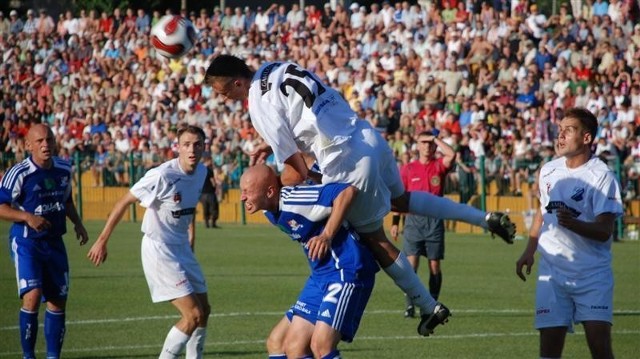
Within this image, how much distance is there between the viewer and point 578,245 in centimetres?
862

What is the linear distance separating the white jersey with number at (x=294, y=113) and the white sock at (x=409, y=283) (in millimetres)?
876

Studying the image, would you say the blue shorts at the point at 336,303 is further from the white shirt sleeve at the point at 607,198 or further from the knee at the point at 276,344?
the white shirt sleeve at the point at 607,198

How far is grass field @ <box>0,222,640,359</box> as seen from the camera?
492 inches

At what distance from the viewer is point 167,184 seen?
36.4 feet

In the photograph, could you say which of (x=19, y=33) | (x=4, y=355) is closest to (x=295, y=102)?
(x=4, y=355)

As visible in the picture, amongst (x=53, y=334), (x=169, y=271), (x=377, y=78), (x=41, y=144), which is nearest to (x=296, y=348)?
(x=169, y=271)

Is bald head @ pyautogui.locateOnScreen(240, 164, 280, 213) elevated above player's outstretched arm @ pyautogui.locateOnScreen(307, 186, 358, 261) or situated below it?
above

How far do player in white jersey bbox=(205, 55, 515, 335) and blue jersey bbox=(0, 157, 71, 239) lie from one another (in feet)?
10.9

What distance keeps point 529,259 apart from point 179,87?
97.7 feet

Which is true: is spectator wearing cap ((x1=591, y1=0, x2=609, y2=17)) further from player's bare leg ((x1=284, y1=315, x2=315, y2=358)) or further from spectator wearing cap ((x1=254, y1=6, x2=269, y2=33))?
player's bare leg ((x1=284, y1=315, x2=315, y2=358))

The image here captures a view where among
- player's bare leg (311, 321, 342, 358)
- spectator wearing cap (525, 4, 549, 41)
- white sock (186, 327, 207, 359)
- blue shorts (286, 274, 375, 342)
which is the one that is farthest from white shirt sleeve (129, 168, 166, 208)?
spectator wearing cap (525, 4, 549, 41)

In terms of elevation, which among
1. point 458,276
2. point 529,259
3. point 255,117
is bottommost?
point 458,276

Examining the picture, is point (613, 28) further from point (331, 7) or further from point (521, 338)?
point (521, 338)

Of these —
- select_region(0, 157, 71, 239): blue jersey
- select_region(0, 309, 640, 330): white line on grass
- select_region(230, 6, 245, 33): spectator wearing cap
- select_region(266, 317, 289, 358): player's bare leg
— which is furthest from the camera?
select_region(230, 6, 245, 33): spectator wearing cap
